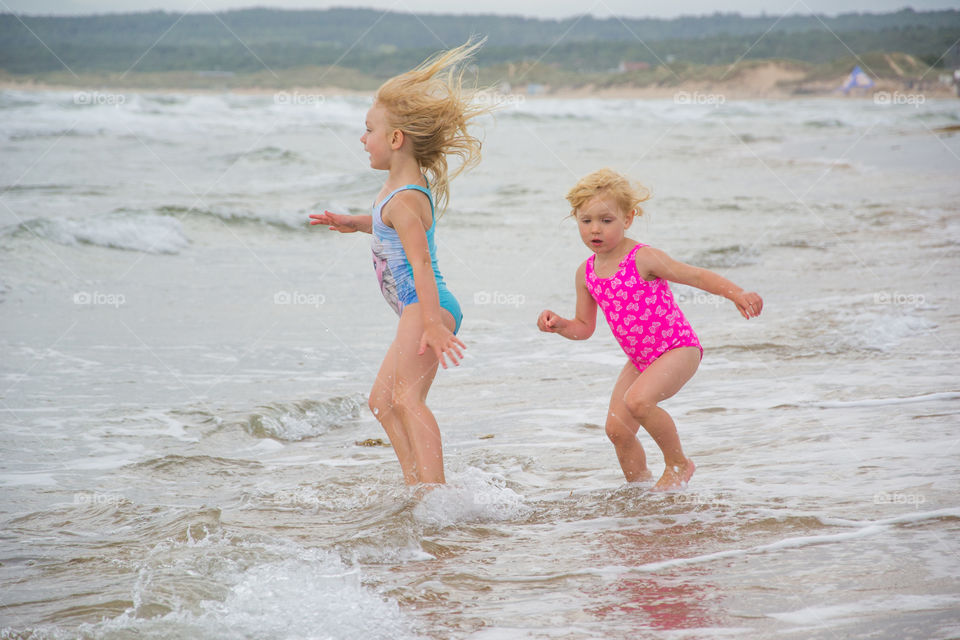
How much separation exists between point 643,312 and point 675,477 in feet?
Result: 2.31

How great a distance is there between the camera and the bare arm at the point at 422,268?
337cm

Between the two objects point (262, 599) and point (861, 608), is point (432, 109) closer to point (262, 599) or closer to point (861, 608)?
point (262, 599)

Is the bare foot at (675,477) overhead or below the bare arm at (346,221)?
below

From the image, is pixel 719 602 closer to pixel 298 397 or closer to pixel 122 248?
pixel 298 397

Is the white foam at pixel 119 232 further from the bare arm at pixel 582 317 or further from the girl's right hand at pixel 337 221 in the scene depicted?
the bare arm at pixel 582 317

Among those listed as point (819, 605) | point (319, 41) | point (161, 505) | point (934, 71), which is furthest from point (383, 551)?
point (319, 41)

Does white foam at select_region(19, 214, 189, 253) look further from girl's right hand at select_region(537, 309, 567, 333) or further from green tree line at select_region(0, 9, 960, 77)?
green tree line at select_region(0, 9, 960, 77)

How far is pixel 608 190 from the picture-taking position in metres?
3.70

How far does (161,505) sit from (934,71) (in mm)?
82539

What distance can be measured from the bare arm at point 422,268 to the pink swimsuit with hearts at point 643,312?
768 mm

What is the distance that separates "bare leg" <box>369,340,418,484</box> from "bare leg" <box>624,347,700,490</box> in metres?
0.93

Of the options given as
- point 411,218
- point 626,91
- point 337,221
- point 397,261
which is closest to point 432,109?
point 411,218

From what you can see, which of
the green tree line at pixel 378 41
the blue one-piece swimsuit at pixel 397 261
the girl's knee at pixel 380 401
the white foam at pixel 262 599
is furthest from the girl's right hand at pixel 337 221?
the green tree line at pixel 378 41

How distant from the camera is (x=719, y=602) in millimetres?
2594
